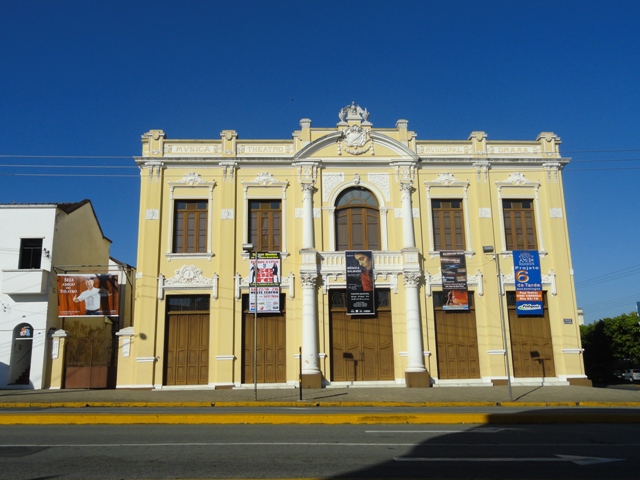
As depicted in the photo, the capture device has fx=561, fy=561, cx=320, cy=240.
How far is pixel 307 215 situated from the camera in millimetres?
24359

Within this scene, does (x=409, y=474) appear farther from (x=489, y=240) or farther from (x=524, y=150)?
(x=524, y=150)

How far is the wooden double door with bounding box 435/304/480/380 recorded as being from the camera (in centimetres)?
2375

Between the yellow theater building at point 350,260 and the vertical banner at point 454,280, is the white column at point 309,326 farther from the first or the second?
the vertical banner at point 454,280

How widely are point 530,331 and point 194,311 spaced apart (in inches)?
569

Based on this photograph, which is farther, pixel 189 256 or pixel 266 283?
pixel 189 256

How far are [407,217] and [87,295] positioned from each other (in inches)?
563

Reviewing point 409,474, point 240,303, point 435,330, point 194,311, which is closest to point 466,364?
point 435,330

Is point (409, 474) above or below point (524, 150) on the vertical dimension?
below

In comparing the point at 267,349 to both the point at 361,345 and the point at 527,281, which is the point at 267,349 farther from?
the point at 527,281

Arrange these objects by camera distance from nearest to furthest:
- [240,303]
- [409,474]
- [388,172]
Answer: [409,474] < [240,303] < [388,172]

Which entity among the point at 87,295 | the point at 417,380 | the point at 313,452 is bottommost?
the point at 313,452

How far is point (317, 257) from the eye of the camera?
78.5 feet

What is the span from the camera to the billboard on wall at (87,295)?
78.9 ft

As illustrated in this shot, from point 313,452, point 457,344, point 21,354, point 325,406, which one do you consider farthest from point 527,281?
point 21,354
